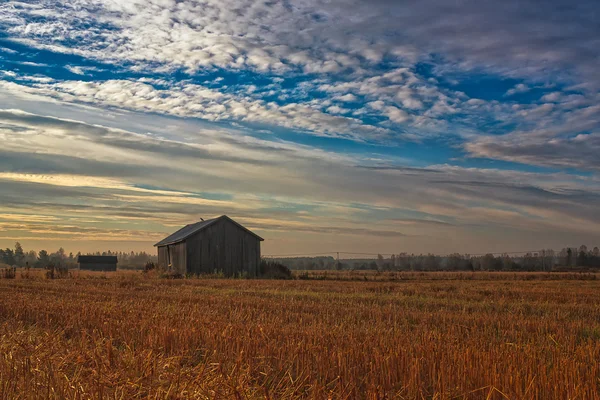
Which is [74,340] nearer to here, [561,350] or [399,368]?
[399,368]

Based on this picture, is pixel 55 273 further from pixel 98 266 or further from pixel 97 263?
pixel 97 263

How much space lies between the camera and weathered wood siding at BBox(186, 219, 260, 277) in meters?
42.4

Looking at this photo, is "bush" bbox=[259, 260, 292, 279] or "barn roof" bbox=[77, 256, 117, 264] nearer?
"bush" bbox=[259, 260, 292, 279]

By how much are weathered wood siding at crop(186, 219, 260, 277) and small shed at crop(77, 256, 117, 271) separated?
52.7m

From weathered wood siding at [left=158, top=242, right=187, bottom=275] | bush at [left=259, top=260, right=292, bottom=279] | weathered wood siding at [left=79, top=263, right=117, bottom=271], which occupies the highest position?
weathered wood siding at [left=158, top=242, right=187, bottom=275]

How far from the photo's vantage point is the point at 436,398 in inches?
216

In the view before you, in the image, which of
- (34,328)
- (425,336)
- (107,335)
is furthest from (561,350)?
(34,328)

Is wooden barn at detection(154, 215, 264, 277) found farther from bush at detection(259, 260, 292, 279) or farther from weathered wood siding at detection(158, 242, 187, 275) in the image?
bush at detection(259, 260, 292, 279)

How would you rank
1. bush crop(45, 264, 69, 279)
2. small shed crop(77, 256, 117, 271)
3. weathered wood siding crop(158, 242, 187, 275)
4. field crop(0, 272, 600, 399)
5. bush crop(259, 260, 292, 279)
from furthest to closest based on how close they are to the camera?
small shed crop(77, 256, 117, 271) < bush crop(259, 260, 292, 279) < weathered wood siding crop(158, 242, 187, 275) < bush crop(45, 264, 69, 279) < field crop(0, 272, 600, 399)

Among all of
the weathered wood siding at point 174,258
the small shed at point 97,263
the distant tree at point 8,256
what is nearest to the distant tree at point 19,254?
the distant tree at point 8,256

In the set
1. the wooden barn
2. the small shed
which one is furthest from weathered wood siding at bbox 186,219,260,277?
the small shed

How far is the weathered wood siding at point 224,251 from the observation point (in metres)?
42.4

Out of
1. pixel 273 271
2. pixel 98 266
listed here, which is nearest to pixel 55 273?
pixel 273 271

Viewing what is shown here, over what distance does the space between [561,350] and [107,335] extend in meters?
7.52
